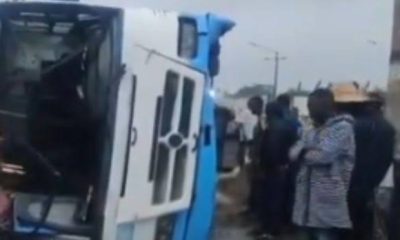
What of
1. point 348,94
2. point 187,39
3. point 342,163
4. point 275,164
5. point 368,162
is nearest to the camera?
point 187,39

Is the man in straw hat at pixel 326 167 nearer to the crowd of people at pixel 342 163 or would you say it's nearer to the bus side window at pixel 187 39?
the crowd of people at pixel 342 163

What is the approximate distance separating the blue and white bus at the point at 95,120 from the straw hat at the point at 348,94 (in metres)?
1.41

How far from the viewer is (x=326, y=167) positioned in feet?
20.5

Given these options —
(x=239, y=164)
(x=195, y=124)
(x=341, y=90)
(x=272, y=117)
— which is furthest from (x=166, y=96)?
(x=239, y=164)

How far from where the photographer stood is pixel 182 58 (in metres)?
5.42

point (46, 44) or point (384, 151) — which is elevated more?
point (46, 44)

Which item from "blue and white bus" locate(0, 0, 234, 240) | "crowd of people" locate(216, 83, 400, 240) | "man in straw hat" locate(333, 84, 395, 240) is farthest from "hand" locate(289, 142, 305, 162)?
"blue and white bus" locate(0, 0, 234, 240)

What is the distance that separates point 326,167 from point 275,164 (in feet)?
6.74

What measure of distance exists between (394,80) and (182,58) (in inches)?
79.8

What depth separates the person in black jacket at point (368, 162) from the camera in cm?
649

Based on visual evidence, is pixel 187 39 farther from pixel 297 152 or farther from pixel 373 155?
pixel 373 155

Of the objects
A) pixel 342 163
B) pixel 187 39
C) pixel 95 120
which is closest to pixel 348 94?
pixel 342 163

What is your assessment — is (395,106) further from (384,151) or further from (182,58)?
(182,58)

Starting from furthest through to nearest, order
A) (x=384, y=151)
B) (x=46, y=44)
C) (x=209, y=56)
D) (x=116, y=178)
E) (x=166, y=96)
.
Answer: (x=384, y=151)
(x=209, y=56)
(x=46, y=44)
(x=166, y=96)
(x=116, y=178)
